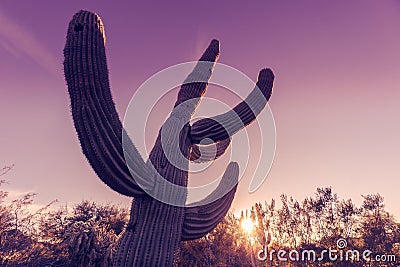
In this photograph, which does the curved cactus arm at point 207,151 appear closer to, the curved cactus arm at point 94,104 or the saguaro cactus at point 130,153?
the saguaro cactus at point 130,153

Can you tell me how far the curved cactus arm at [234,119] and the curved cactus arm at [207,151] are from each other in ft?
0.80

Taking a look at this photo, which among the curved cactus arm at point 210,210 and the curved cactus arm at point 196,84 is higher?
the curved cactus arm at point 196,84

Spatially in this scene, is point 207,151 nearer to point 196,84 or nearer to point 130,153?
point 196,84

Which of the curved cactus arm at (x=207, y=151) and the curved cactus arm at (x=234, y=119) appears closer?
the curved cactus arm at (x=234, y=119)

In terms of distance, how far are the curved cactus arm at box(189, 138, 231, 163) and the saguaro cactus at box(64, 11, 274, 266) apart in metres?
0.03

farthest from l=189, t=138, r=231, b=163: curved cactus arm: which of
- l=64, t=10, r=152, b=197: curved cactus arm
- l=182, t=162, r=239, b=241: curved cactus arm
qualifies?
l=64, t=10, r=152, b=197: curved cactus arm

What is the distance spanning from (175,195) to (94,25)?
2527 millimetres

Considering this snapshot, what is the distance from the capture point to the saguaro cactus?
12.5ft

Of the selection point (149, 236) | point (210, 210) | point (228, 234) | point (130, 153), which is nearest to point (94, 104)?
point (130, 153)

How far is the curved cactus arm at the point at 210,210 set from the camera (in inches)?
201

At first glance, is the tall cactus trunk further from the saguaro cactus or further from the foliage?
the foliage

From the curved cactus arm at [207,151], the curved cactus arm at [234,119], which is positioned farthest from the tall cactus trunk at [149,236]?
the curved cactus arm at [234,119]

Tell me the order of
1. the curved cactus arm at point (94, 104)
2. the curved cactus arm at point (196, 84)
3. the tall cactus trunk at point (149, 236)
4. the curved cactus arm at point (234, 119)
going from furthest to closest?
the curved cactus arm at point (196, 84) < the curved cactus arm at point (234, 119) < the tall cactus trunk at point (149, 236) < the curved cactus arm at point (94, 104)

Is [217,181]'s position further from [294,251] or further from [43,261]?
[294,251]
